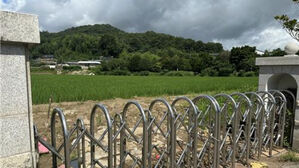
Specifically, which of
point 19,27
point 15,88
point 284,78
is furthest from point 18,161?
point 284,78

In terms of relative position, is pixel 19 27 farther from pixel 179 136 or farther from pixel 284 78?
pixel 284 78

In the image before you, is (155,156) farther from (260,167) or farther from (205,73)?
(205,73)

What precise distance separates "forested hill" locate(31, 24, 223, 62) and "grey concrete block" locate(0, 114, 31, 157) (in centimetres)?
7619

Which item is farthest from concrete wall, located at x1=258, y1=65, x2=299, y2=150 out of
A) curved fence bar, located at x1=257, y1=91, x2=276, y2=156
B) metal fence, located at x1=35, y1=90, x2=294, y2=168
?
curved fence bar, located at x1=257, y1=91, x2=276, y2=156

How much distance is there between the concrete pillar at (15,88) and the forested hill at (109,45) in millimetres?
76133

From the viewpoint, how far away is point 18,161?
80.0 inches

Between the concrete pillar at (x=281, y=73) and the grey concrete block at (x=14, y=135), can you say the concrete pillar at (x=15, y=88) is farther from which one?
the concrete pillar at (x=281, y=73)

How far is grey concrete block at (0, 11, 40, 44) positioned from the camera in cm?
181

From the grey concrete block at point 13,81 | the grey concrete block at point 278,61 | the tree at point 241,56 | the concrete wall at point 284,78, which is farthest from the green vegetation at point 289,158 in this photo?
the tree at point 241,56

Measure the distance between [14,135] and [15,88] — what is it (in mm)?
426

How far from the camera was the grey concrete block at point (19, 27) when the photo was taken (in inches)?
71.4

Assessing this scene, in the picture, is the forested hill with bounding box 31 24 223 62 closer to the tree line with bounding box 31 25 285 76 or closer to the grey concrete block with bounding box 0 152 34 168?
the tree line with bounding box 31 25 285 76

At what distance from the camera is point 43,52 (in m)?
85.5

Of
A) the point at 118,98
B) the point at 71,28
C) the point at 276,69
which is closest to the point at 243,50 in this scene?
the point at 118,98
